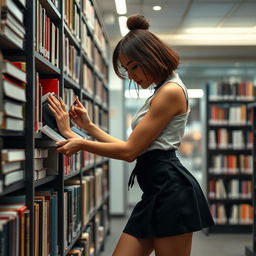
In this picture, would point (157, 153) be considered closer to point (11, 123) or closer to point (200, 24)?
point (11, 123)

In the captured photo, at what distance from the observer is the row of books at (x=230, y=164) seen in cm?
537

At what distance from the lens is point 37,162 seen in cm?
166

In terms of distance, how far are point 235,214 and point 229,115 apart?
1282 mm

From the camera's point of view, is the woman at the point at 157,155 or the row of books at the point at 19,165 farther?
the woman at the point at 157,155

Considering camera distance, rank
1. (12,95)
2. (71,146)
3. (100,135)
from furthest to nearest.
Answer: (100,135) → (71,146) → (12,95)

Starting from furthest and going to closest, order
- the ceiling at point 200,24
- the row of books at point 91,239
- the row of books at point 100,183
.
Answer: the ceiling at point 200,24 → the row of books at point 100,183 → the row of books at point 91,239

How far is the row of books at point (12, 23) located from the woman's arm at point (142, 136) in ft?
1.34

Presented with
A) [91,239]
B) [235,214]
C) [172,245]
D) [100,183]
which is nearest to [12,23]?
[172,245]

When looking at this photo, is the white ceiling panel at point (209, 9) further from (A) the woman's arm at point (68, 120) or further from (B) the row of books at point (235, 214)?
(A) the woman's arm at point (68, 120)

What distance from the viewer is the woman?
1.51 metres

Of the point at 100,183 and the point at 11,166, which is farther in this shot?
the point at 100,183

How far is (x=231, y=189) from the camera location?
5.37 meters

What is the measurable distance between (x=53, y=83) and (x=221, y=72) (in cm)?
610

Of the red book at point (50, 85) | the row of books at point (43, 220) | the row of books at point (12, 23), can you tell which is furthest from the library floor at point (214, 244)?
the row of books at point (12, 23)
